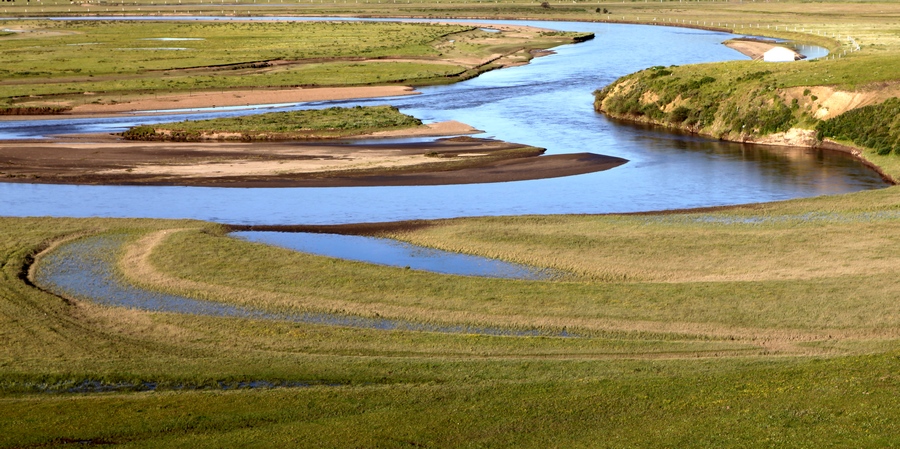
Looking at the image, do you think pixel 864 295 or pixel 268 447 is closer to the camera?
pixel 268 447

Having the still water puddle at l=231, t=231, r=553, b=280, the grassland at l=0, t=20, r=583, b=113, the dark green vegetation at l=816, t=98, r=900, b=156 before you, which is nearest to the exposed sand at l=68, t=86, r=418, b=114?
the grassland at l=0, t=20, r=583, b=113

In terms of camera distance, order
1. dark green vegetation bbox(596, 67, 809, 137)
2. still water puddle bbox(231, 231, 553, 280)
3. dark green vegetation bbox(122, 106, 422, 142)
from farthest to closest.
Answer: dark green vegetation bbox(122, 106, 422, 142)
dark green vegetation bbox(596, 67, 809, 137)
still water puddle bbox(231, 231, 553, 280)

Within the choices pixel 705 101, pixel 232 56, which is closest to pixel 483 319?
pixel 705 101

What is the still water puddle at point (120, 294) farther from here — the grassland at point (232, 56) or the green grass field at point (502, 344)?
the grassland at point (232, 56)

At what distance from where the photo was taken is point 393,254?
132 feet

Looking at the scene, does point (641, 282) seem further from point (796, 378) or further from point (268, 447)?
point (268, 447)

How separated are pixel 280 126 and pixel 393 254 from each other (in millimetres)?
35126

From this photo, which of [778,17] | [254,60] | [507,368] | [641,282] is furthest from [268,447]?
[778,17]

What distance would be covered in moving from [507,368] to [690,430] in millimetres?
6437

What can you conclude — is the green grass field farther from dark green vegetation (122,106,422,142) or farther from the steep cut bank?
dark green vegetation (122,106,422,142)

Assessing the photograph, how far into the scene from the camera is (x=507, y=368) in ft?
84.5

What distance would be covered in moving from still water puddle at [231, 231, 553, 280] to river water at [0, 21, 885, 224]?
11.1 feet

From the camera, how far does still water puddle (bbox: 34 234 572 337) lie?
101 feet

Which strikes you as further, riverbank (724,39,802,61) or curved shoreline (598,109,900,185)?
riverbank (724,39,802,61)
